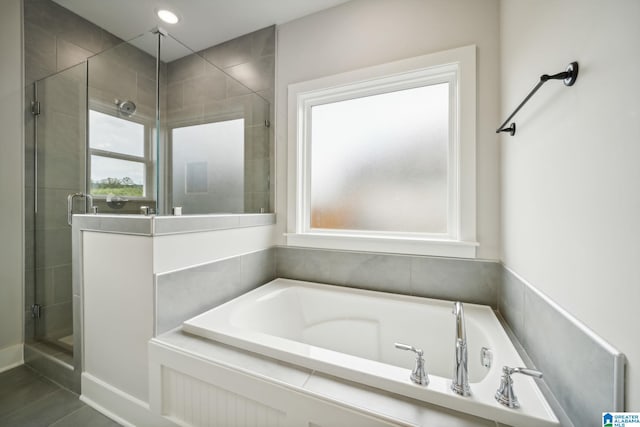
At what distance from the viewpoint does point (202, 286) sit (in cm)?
140

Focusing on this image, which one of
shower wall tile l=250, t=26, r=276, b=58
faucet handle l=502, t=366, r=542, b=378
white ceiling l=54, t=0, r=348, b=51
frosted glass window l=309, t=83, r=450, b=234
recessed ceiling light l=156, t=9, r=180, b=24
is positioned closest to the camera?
faucet handle l=502, t=366, r=542, b=378

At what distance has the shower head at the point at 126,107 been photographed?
5.84 feet

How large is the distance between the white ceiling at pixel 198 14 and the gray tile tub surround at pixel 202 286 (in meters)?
1.88

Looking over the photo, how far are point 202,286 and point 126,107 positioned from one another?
1.44 meters

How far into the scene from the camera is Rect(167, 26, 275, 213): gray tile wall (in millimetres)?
1977

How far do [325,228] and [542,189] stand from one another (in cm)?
135

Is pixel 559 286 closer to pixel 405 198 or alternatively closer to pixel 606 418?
pixel 606 418

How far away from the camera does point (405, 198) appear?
1.78m

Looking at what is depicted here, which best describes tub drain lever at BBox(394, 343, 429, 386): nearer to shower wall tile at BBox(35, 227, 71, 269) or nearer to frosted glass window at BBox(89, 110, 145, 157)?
frosted glass window at BBox(89, 110, 145, 157)

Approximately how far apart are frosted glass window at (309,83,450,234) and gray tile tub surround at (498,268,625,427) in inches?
30.2

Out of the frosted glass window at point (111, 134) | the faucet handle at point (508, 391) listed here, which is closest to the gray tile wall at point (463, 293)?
the faucet handle at point (508, 391)

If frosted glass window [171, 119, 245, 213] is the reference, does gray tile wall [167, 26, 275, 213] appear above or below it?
above

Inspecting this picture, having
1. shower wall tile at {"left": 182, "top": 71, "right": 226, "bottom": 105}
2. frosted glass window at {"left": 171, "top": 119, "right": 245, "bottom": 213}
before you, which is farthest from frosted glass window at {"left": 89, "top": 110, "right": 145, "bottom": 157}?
shower wall tile at {"left": 182, "top": 71, "right": 226, "bottom": 105}

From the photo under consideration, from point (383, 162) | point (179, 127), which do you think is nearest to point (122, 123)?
point (179, 127)
